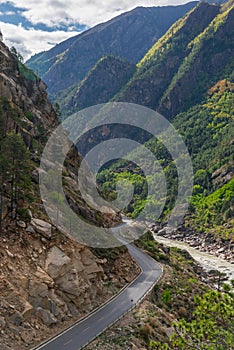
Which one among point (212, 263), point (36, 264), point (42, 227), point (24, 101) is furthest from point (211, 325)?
point (212, 263)

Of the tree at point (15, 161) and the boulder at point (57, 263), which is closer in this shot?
the boulder at point (57, 263)

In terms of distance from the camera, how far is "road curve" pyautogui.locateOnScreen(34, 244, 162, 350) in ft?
104

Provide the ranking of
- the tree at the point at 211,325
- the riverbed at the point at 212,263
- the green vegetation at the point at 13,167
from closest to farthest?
the tree at the point at 211,325 < the green vegetation at the point at 13,167 < the riverbed at the point at 212,263

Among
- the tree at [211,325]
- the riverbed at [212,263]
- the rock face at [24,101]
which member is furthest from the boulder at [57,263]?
the riverbed at [212,263]

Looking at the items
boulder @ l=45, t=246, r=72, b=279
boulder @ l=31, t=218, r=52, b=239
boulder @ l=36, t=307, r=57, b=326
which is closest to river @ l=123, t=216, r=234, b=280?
boulder @ l=31, t=218, r=52, b=239

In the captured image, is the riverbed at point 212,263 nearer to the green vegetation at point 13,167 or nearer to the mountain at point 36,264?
the mountain at point 36,264

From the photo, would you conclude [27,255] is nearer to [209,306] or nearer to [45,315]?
[45,315]

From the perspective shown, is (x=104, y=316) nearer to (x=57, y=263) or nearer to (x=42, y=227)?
(x=57, y=263)

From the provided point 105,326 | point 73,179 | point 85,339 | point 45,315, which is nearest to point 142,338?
point 105,326

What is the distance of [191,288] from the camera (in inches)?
2231

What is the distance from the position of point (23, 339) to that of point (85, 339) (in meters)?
5.60

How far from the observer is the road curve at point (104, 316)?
31797mm

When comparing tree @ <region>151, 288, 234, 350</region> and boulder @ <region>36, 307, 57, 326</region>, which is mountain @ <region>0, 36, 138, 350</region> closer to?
boulder @ <region>36, 307, 57, 326</region>

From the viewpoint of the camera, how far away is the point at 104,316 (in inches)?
1507
